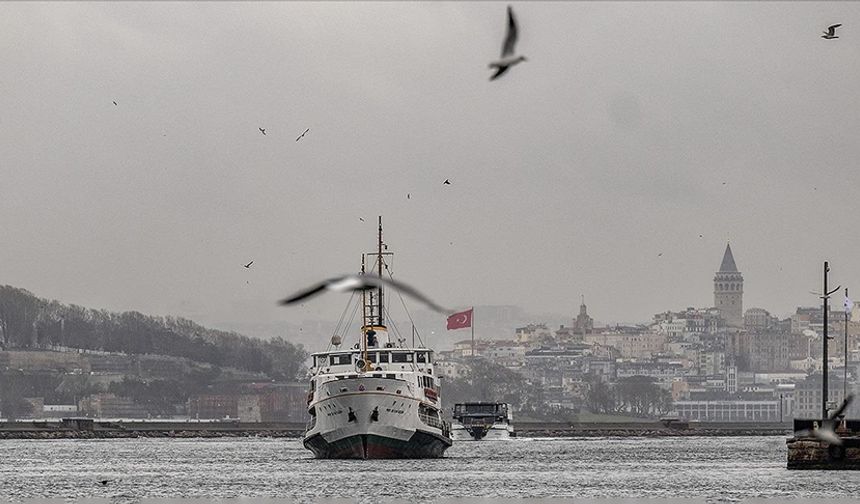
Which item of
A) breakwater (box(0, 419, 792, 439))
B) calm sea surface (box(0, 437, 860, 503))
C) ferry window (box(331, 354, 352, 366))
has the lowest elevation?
breakwater (box(0, 419, 792, 439))

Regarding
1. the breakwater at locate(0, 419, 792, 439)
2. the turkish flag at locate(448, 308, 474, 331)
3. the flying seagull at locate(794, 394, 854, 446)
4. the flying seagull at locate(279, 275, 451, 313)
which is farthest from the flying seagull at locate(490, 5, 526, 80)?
the breakwater at locate(0, 419, 792, 439)

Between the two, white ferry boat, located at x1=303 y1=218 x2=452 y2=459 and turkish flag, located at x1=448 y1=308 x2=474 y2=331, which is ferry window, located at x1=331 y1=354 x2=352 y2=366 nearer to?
white ferry boat, located at x1=303 y1=218 x2=452 y2=459

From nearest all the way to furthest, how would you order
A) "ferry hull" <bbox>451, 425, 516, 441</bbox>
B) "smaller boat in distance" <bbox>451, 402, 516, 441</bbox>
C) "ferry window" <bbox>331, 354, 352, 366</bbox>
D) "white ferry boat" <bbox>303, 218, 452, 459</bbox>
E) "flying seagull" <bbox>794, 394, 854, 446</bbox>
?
"flying seagull" <bbox>794, 394, 854, 446</bbox> → "white ferry boat" <bbox>303, 218, 452, 459</bbox> → "ferry window" <bbox>331, 354, 352, 366</bbox> → "ferry hull" <bbox>451, 425, 516, 441</bbox> → "smaller boat in distance" <bbox>451, 402, 516, 441</bbox>

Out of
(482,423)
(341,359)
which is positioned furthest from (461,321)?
(341,359)

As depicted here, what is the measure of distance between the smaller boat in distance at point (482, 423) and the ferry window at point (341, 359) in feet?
167

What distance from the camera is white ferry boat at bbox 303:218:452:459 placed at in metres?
87.5

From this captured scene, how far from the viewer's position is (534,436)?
582ft

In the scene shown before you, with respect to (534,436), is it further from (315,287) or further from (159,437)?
(315,287)

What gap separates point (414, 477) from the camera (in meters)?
72.4

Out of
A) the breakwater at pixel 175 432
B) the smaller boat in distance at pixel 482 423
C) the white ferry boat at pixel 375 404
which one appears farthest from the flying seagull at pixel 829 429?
the breakwater at pixel 175 432

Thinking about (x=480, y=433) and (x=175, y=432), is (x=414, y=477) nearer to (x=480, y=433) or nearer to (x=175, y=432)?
(x=480, y=433)

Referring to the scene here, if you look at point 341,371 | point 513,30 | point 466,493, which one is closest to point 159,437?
point 341,371

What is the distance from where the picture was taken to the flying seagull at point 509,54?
3250 centimetres

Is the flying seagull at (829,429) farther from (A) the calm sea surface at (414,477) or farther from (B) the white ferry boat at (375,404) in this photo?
(B) the white ferry boat at (375,404)
